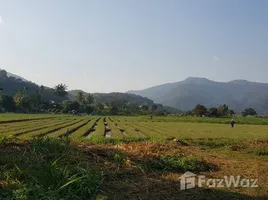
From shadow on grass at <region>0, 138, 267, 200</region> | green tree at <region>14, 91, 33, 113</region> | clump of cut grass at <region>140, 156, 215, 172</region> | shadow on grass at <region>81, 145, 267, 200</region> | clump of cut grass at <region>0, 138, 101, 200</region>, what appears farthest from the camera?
green tree at <region>14, 91, 33, 113</region>

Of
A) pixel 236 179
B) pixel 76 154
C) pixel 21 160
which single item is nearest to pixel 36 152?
pixel 21 160

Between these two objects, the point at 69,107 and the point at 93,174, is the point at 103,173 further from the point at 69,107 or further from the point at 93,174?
the point at 69,107

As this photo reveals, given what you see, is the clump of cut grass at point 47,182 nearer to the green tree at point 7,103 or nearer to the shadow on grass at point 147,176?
the shadow on grass at point 147,176

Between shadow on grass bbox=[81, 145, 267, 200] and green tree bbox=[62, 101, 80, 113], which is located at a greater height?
green tree bbox=[62, 101, 80, 113]

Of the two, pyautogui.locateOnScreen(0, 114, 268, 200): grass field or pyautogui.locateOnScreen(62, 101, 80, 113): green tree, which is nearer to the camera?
pyautogui.locateOnScreen(0, 114, 268, 200): grass field

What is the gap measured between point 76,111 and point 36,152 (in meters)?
93.8

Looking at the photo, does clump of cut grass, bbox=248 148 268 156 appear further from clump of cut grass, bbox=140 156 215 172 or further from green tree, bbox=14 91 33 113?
green tree, bbox=14 91 33 113

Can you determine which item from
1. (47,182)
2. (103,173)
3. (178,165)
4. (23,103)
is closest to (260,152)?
(178,165)

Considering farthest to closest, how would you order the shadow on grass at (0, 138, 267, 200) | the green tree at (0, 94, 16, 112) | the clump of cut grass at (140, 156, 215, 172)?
1. the green tree at (0, 94, 16, 112)
2. the clump of cut grass at (140, 156, 215, 172)
3. the shadow on grass at (0, 138, 267, 200)

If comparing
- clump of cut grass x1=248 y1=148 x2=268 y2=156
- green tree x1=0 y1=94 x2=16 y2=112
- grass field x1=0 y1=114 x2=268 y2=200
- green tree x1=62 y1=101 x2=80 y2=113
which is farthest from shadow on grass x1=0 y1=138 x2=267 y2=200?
green tree x1=62 y1=101 x2=80 y2=113

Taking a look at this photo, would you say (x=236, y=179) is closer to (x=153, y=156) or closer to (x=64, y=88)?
(x=153, y=156)

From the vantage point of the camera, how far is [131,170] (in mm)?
7617

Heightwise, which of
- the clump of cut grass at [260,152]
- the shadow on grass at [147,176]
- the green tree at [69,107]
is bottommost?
the clump of cut grass at [260,152]

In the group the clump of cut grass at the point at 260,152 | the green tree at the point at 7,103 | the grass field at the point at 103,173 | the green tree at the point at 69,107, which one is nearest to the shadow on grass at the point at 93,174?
the grass field at the point at 103,173
